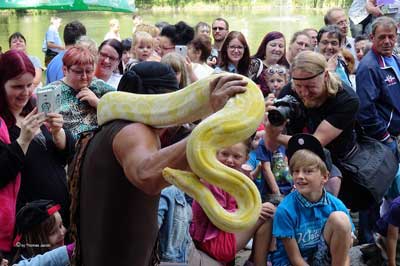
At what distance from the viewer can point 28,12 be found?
17.2 m

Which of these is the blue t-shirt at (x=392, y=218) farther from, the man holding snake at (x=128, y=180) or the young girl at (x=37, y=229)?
the man holding snake at (x=128, y=180)

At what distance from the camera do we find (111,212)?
7.00ft

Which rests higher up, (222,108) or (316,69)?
(222,108)

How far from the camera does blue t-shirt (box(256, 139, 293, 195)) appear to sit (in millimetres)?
4363

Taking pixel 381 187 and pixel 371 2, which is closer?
pixel 381 187

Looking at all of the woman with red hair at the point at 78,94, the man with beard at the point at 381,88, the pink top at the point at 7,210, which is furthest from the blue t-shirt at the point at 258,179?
the pink top at the point at 7,210

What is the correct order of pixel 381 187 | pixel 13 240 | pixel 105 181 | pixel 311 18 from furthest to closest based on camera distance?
1. pixel 311 18
2. pixel 381 187
3. pixel 13 240
4. pixel 105 181

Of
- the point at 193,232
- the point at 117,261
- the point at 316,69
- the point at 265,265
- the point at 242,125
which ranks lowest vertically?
the point at 265,265

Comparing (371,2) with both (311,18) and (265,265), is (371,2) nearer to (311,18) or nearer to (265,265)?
(265,265)

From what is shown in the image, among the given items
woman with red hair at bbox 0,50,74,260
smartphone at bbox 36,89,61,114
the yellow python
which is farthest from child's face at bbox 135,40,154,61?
the yellow python

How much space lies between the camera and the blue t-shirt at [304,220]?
3709 millimetres

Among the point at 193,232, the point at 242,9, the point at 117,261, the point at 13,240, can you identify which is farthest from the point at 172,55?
the point at 242,9

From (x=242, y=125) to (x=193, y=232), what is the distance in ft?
6.71

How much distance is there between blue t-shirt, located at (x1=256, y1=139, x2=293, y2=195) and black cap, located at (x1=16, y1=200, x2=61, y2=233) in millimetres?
1683
